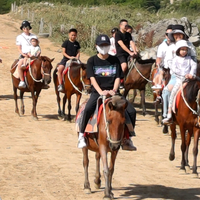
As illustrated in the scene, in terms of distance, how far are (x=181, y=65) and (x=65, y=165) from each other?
314cm

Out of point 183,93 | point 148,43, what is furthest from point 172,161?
point 148,43

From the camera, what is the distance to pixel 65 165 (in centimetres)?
1205

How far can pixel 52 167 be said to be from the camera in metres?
11.8

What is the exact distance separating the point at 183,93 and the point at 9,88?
13.6m

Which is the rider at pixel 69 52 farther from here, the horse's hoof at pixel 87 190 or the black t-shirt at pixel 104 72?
the horse's hoof at pixel 87 190

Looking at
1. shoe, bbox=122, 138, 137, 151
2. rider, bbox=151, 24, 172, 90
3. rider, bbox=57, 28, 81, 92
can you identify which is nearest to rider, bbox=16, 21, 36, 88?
rider, bbox=57, 28, 81, 92

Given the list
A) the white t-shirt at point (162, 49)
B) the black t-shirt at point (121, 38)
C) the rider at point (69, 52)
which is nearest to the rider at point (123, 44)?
the black t-shirt at point (121, 38)

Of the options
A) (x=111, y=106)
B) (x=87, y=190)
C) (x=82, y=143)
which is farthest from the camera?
(x=87, y=190)

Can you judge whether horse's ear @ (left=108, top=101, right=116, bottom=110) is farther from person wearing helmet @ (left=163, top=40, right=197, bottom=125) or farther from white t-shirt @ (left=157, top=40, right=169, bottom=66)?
white t-shirt @ (left=157, top=40, right=169, bottom=66)

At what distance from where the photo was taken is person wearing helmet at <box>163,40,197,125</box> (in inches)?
470

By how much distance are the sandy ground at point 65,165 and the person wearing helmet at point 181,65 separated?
169 centimetres

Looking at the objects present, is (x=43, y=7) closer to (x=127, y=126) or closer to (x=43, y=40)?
(x=43, y=40)

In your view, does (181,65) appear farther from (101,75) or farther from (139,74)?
(139,74)

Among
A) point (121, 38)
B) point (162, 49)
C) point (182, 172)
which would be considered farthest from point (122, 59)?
point (182, 172)
